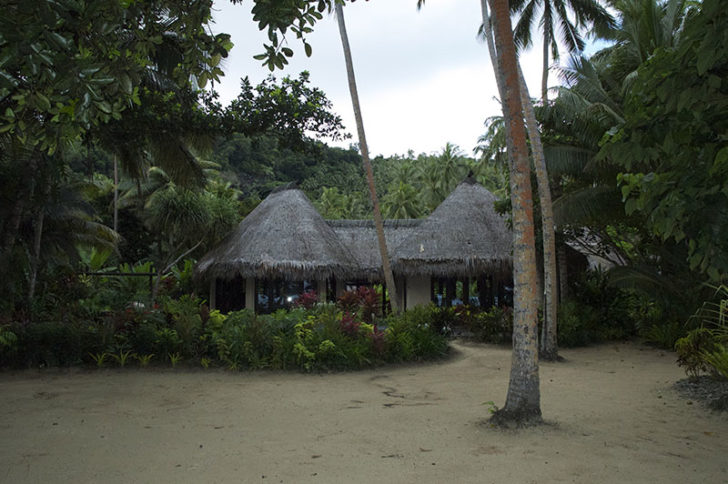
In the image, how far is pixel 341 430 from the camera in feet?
17.8

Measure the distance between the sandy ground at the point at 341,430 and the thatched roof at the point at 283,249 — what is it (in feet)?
20.5

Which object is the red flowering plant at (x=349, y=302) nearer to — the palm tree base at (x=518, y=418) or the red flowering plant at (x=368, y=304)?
the red flowering plant at (x=368, y=304)

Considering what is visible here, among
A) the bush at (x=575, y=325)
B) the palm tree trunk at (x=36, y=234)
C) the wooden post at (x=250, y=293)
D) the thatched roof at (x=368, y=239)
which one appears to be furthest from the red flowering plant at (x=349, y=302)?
the palm tree trunk at (x=36, y=234)

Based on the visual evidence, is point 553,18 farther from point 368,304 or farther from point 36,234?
point 36,234

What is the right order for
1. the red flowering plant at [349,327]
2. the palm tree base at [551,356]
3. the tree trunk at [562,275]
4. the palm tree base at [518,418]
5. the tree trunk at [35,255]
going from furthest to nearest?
the tree trunk at [562,275], the tree trunk at [35,255], the palm tree base at [551,356], the red flowering plant at [349,327], the palm tree base at [518,418]

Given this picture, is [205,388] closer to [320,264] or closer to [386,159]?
[320,264]

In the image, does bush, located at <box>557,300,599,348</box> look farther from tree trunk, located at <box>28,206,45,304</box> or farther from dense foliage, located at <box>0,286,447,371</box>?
tree trunk, located at <box>28,206,45,304</box>

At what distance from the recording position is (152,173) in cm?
2323

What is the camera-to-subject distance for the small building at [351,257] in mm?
14688

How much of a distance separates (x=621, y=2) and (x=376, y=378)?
41.7ft

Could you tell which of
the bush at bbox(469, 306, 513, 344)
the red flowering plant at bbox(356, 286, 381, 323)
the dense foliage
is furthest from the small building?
the dense foliage

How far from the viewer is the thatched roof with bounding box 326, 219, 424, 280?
54.2 feet

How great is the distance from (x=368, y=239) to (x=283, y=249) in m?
3.64

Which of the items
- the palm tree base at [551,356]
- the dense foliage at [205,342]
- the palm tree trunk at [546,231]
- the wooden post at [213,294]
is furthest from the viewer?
the wooden post at [213,294]
